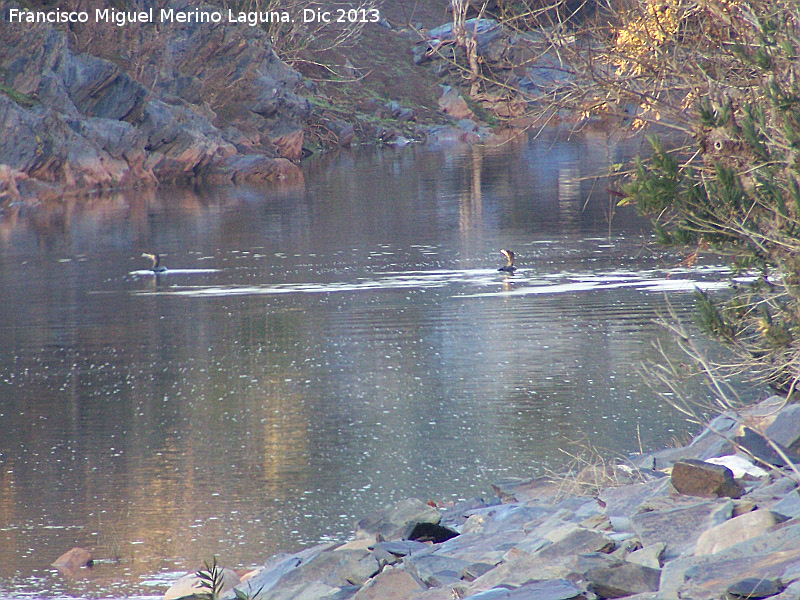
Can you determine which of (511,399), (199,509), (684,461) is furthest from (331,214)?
(684,461)

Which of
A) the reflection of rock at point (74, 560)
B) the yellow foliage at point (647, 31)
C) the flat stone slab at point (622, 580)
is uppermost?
the yellow foliage at point (647, 31)

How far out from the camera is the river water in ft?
28.7

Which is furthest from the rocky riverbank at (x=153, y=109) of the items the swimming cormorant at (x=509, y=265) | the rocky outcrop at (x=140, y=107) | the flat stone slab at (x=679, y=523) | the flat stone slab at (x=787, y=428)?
the flat stone slab at (x=679, y=523)

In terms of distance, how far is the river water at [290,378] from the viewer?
8750 millimetres

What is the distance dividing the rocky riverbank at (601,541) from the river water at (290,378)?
105 centimetres

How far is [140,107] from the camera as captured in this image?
43469 millimetres

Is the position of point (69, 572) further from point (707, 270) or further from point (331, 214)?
point (331, 214)

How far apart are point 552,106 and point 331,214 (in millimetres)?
22824

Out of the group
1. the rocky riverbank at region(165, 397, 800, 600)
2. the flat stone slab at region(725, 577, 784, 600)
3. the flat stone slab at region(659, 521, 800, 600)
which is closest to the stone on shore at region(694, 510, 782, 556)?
the rocky riverbank at region(165, 397, 800, 600)

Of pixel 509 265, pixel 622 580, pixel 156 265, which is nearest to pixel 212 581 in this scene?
pixel 622 580

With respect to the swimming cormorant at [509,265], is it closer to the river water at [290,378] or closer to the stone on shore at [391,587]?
the river water at [290,378]

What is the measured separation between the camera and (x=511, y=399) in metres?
11.6

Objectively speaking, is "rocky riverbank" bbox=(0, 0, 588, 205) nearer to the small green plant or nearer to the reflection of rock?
the reflection of rock

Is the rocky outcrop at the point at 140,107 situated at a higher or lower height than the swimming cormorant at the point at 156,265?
higher
